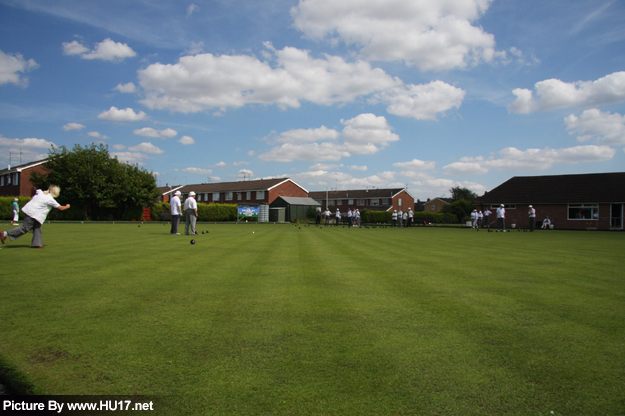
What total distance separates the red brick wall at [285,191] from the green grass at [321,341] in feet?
196

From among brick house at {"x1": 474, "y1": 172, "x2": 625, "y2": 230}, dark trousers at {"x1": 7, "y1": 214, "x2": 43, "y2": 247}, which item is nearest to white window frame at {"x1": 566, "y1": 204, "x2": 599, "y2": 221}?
brick house at {"x1": 474, "y1": 172, "x2": 625, "y2": 230}

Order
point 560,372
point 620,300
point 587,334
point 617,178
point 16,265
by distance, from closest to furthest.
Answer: point 560,372
point 587,334
point 620,300
point 16,265
point 617,178

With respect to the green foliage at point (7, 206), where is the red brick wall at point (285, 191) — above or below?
above

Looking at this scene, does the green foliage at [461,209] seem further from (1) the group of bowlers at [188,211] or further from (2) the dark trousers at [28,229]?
(2) the dark trousers at [28,229]

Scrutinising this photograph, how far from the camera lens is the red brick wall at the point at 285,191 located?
220 feet

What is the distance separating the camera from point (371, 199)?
82375 millimetres

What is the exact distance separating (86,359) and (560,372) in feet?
12.9

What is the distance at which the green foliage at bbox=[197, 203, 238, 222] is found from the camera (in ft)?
174

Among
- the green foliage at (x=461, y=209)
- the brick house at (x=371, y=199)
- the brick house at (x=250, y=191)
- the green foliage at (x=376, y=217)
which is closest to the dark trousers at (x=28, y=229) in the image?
the green foliage at (x=376, y=217)

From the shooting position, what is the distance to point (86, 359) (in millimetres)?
3242

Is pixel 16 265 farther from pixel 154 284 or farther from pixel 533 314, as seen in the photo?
pixel 533 314

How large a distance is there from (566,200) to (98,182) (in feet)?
176

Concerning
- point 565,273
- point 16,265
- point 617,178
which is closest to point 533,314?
point 565,273

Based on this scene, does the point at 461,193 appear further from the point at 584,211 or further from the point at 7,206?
the point at 7,206
